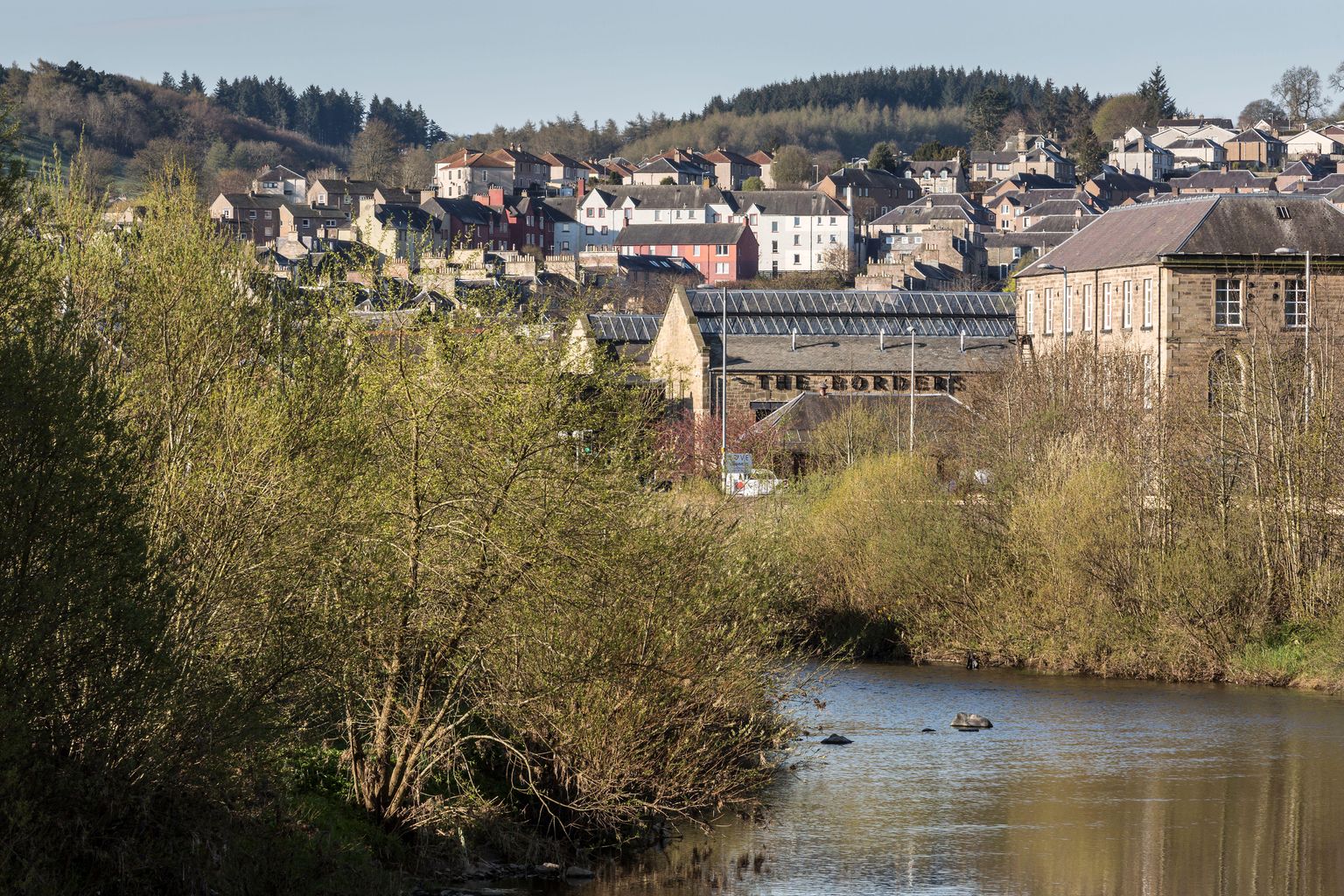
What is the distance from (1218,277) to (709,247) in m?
95.8

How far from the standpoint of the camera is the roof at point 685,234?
14838cm

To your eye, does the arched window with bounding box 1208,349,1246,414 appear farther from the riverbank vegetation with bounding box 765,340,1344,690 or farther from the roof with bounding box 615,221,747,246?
the roof with bounding box 615,221,747,246

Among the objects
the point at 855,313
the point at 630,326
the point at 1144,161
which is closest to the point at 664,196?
the point at 1144,161

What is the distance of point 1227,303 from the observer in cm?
5428

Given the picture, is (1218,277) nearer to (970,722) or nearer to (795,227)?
(970,722)

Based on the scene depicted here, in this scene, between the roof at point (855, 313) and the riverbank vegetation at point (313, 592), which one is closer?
the riverbank vegetation at point (313, 592)

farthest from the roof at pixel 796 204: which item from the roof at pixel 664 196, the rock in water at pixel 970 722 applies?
the rock in water at pixel 970 722

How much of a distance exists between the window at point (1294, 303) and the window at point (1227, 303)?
4.62ft

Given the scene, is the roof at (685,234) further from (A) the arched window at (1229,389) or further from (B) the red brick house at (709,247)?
(A) the arched window at (1229,389)

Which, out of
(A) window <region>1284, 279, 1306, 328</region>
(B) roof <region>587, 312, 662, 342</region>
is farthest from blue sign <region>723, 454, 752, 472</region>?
(B) roof <region>587, 312, 662, 342</region>

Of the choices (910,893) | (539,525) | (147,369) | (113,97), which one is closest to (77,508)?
(147,369)

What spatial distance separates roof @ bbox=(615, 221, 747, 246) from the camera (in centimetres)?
14838

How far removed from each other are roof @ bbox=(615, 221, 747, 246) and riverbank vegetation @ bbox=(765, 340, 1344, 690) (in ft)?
352

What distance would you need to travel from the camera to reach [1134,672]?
37.1 m
